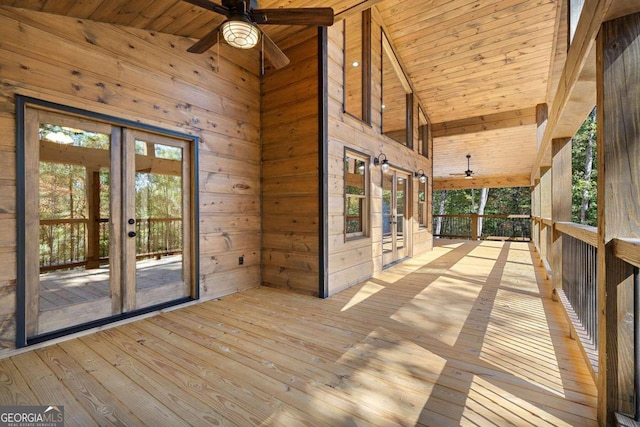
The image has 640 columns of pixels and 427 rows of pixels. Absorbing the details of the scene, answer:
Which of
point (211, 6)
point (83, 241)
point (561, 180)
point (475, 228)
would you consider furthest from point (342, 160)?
point (475, 228)

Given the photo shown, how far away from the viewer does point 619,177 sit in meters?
1.32

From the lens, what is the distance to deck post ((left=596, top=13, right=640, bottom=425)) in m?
1.31

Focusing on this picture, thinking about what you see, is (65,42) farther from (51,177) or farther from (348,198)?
(348,198)

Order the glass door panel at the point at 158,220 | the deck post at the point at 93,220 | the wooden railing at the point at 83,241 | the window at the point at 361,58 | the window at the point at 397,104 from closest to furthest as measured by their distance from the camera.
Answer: the wooden railing at the point at 83,241, the deck post at the point at 93,220, the glass door panel at the point at 158,220, the window at the point at 361,58, the window at the point at 397,104

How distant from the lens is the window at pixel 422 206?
23.3ft

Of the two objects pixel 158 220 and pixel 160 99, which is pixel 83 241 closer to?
pixel 158 220

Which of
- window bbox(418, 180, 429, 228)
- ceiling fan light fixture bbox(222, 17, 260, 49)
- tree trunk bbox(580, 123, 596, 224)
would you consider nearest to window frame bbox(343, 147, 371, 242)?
ceiling fan light fixture bbox(222, 17, 260, 49)

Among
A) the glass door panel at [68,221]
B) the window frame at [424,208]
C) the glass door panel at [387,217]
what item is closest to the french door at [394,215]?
the glass door panel at [387,217]

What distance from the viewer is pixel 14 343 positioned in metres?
2.14

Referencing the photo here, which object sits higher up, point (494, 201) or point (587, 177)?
point (587, 177)

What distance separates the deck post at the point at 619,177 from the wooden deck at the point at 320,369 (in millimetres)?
320

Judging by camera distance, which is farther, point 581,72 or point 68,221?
point 68,221

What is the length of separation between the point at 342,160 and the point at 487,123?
5.39 meters

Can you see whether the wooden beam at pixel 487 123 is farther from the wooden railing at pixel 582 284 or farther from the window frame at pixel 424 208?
the wooden railing at pixel 582 284
